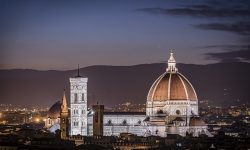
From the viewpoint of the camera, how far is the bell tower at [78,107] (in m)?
132

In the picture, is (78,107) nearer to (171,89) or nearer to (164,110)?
(164,110)

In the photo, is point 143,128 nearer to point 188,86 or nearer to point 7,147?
point 188,86

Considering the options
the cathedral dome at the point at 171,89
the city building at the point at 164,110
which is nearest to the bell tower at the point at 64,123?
the city building at the point at 164,110

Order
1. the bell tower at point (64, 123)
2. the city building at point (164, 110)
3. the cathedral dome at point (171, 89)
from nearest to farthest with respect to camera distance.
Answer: the bell tower at point (64, 123) < the city building at point (164, 110) < the cathedral dome at point (171, 89)

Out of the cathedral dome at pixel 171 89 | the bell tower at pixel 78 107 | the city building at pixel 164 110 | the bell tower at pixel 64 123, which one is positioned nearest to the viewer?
the bell tower at pixel 64 123

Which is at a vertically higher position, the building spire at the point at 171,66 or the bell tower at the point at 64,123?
the building spire at the point at 171,66

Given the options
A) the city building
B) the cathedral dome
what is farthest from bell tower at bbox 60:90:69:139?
the cathedral dome

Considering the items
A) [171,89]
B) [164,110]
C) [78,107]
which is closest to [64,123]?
[78,107]

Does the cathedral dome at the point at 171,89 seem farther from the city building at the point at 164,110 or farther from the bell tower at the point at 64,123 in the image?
the bell tower at the point at 64,123

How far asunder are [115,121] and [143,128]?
13.5 feet

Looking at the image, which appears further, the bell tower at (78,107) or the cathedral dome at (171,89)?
the bell tower at (78,107)

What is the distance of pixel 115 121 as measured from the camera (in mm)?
136625

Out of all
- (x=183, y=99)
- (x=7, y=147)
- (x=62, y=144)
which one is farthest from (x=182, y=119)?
(x=7, y=147)

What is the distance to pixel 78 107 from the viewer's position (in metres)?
132
